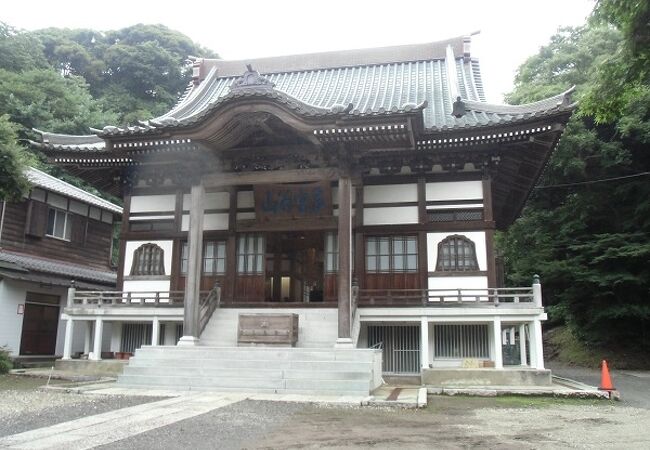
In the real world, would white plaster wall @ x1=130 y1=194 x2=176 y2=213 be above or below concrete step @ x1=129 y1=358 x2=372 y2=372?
above

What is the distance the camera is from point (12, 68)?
37.9 metres

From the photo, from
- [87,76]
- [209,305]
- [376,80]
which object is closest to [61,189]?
[209,305]

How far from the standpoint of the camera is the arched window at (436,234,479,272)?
14.4m

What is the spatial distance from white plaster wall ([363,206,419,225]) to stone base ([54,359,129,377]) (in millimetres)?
7270

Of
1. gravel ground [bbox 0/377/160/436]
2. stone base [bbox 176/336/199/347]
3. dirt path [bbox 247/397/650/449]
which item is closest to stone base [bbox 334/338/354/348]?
dirt path [bbox 247/397/650/449]

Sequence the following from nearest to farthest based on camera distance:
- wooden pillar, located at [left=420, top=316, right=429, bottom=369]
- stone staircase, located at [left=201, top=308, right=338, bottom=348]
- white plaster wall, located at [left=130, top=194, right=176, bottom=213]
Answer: wooden pillar, located at [left=420, top=316, right=429, bottom=369] < stone staircase, located at [left=201, top=308, right=338, bottom=348] < white plaster wall, located at [left=130, top=194, right=176, bottom=213]

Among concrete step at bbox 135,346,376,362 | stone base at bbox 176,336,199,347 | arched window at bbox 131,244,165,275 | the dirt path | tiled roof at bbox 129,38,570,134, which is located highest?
tiled roof at bbox 129,38,570,134

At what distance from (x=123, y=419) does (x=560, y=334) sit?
1007 inches

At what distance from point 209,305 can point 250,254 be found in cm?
198

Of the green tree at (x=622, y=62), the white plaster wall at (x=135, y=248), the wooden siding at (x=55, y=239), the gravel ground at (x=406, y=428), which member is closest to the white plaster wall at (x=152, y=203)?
the white plaster wall at (x=135, y=248)

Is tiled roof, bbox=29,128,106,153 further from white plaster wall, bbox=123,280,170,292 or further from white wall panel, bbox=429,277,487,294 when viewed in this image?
white wall panel, bbox=429,277,487,294

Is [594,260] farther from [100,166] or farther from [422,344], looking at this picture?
[100,166]

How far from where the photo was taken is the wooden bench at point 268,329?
12.8 meters

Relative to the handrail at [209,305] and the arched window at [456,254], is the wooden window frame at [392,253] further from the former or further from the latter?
the handrail at [209,305]
